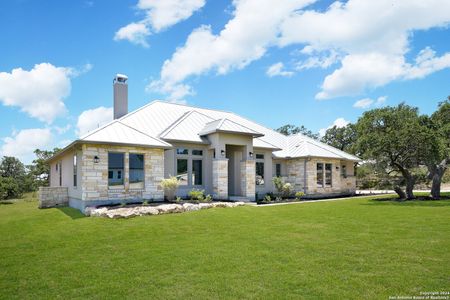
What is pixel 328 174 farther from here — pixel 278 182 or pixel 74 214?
pixel 74 214

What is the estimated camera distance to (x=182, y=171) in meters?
16.9

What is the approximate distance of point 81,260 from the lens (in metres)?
6.37

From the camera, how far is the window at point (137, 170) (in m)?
14.5

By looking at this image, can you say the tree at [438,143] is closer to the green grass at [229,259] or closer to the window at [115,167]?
the green grass at [229,259]

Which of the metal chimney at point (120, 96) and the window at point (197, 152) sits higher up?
the metal chimney at point (120, 96)

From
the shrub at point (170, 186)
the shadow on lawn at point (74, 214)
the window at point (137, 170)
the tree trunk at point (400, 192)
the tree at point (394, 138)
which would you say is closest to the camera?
the shadow on lawn at point (74, 214)

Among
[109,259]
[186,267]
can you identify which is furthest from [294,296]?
[109,259]

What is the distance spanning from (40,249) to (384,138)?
50.8ft

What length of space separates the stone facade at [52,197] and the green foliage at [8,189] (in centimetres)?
1019

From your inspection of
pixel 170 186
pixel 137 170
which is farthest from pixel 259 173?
pixel 137 170

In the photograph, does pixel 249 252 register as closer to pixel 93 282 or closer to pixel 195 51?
pixel 93 282

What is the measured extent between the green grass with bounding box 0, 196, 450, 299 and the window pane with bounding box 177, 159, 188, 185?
21.3 feet

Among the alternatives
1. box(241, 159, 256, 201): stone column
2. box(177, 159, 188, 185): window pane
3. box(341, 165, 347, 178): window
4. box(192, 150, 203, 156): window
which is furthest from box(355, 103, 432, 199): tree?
box(177, 159, 188, 185): window pane

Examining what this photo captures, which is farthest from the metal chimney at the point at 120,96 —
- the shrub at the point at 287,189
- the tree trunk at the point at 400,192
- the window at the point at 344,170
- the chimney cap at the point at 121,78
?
the tree trunk at the point at 400,192
